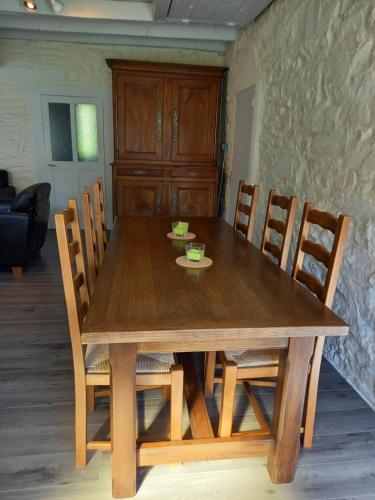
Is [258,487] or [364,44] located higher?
[364,44]

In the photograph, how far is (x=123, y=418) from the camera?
3.98 feet

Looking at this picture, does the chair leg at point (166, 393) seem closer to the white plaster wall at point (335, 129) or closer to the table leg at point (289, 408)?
the table leg at point (289, 408)

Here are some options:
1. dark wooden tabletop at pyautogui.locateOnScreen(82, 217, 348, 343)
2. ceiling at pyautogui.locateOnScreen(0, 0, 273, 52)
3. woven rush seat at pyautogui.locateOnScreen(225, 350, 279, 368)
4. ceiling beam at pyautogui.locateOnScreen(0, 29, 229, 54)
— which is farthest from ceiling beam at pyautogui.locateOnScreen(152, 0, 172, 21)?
woven rush seat at pyautogui.locateOnScreen(225, 350, 279, 368)

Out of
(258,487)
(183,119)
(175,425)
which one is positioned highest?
(183,119)

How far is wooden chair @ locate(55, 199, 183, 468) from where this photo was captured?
4.10 feet

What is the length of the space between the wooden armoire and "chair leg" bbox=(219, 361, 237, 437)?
3.54 meters

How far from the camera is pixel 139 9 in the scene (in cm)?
386

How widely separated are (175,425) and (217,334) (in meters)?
0.50

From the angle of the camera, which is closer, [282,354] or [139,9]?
[282,354]

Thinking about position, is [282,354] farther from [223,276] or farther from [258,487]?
[258,487]

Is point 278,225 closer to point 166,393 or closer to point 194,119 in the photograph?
point 166,393

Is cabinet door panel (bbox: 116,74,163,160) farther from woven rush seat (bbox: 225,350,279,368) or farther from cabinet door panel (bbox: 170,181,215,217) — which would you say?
woven rush seat (bbox: 225,350,279,368)

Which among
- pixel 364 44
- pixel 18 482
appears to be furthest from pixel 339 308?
pixel 18 482

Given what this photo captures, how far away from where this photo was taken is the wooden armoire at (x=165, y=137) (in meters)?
4.34
